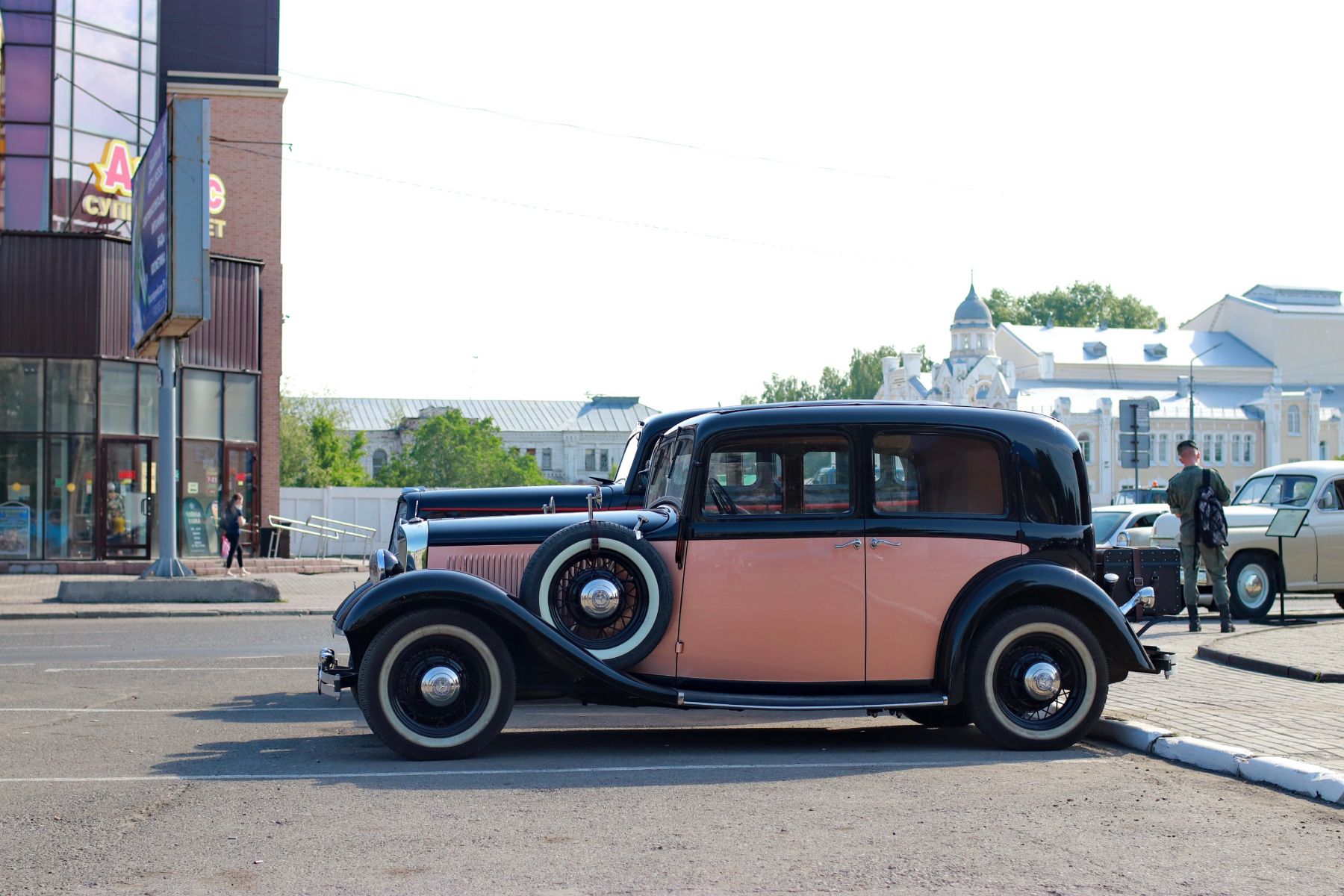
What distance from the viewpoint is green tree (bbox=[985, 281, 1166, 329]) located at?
123 meters

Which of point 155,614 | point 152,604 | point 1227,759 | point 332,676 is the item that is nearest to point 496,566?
point 332,676

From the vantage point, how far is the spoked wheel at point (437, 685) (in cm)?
711

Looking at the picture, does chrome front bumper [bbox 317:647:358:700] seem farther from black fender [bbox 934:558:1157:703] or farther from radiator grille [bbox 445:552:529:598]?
black fender [bbox 934:558:1157:703]

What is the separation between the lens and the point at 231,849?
17.2 ft

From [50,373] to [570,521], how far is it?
24443 mm

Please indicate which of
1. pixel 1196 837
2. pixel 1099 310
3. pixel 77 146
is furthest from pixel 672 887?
pixel 1099 310

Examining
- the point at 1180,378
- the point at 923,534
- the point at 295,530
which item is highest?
the point at 1180,378

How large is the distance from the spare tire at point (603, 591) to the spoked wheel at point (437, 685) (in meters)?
0.43

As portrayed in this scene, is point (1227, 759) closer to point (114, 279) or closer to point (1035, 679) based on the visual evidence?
point (1035, 679)

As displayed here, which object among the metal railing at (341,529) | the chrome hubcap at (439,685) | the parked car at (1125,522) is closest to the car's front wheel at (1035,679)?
the chrome hubcap at (439,685)

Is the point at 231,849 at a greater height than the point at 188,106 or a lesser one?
lesser

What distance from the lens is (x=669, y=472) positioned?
27.3ft

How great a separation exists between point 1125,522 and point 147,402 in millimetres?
20505

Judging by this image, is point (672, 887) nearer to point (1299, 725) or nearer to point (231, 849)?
point (231, 849)
